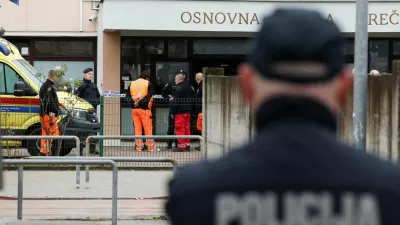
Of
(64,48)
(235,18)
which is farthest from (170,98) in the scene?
(64,48)

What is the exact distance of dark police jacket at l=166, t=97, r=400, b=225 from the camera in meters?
2.13

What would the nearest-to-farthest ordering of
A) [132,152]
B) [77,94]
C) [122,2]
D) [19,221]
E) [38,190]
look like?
[19,221]
[38,190]
[132,152]
[77,94]
[122,2]

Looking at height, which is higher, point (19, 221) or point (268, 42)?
point (268, 42)

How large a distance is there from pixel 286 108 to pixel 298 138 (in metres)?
0.09

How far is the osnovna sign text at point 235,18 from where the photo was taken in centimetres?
2055

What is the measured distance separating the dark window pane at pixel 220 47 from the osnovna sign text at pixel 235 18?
45.0 inches

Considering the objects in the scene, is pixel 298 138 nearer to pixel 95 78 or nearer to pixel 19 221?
pixel 19 221

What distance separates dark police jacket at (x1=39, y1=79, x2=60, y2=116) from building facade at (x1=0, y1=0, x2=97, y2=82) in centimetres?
618

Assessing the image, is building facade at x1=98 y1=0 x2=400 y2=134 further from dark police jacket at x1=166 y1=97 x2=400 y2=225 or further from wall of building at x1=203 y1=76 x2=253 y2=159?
dark police jacket at x1=166 y1=97 x2=400 y2=225

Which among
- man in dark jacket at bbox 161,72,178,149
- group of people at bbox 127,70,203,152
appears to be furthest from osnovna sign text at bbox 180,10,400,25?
group of people at bbox 127,70,203,152

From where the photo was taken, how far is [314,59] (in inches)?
85.4

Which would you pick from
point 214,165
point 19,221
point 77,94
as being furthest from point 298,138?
point 77,94

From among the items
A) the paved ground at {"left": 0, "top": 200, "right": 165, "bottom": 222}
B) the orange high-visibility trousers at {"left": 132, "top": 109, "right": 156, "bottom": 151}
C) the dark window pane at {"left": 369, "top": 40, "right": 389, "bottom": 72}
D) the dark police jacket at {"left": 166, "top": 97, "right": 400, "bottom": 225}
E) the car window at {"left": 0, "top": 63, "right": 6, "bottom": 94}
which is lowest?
the paved ground at {"left": 0, "top": 200, "right": 165, "bottom": 222}

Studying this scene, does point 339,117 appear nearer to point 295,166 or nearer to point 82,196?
point 82,196
